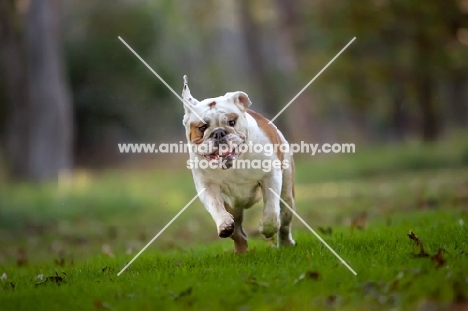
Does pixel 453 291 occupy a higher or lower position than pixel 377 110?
higher

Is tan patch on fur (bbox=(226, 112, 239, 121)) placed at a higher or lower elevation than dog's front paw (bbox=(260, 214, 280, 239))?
higher

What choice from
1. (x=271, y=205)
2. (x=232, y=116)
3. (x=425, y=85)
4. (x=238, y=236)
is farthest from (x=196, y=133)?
(x=425, y=85)

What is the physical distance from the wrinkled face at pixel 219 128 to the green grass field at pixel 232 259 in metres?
1.03

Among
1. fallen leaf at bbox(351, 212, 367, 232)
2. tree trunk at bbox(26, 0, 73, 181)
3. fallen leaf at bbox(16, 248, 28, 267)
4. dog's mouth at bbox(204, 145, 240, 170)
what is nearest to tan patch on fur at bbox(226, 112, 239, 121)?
dog's mouth at bbox(204, 145, 240, 170)

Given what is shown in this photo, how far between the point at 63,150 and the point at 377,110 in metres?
21.3

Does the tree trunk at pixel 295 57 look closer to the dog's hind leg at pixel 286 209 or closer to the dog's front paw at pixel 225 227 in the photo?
the dog's hind leg at pixel 286 209

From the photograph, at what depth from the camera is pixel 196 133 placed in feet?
23.1

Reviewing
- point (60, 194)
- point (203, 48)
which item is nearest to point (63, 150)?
point (60, 194)

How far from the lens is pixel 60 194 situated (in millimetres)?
17219

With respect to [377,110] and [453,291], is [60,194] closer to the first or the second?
[453,291]

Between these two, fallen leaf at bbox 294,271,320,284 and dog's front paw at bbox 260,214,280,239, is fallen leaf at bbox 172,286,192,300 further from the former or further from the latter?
dog's front paw at bbox 260,214,280,239

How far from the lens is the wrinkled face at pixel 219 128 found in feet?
22.4

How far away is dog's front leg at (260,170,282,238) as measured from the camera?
726 cm

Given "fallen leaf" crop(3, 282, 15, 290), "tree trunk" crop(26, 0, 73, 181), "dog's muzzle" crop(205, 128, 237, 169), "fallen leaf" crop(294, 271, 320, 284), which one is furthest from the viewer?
"tree trunk" crop(26, 0, 73, 181)
